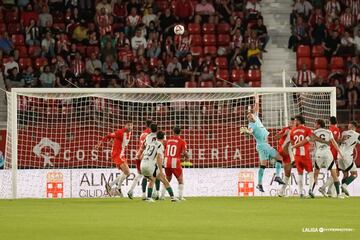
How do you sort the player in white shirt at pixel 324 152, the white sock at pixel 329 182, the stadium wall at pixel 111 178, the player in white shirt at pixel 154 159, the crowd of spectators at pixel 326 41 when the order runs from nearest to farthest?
1. the player in white shirt at pixel 154 159
2. the player in white shirt at pixel 324 152
3. the white sock at pixel 329 182
4. the stadium wall at pixel 111 178
5. the crowd of spectators at pixel 326 41

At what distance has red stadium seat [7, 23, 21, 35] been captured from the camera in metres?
31.9

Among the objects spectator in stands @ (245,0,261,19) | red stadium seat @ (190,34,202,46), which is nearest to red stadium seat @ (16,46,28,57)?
red stadium seat @ (190,34,202,46)

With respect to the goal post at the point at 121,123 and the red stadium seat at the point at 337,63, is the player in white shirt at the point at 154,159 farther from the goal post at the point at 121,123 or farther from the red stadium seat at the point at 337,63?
the red stadium seat at the point at 337,63

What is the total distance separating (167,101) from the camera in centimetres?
2708

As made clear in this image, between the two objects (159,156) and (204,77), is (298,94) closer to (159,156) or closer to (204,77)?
(204,77)

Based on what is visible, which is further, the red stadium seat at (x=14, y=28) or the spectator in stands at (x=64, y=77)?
the red stadium seat at (x=14, y=28)

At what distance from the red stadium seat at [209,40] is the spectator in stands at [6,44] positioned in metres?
5.89

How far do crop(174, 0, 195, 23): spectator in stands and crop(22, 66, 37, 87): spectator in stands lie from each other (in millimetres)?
5414

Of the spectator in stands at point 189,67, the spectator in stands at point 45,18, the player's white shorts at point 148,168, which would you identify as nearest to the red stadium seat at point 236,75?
the spectator in stands at point 189,67

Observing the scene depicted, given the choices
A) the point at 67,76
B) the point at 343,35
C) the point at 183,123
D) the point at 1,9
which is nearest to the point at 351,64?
the point at 343,35

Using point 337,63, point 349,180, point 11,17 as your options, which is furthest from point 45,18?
point 349,180

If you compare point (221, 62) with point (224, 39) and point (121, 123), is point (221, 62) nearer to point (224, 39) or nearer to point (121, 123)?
point (224, 39)

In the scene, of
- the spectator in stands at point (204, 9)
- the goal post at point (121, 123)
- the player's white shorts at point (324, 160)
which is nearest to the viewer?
the player's white shorts at point (324, 160)

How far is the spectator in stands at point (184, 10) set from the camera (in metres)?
33.3
